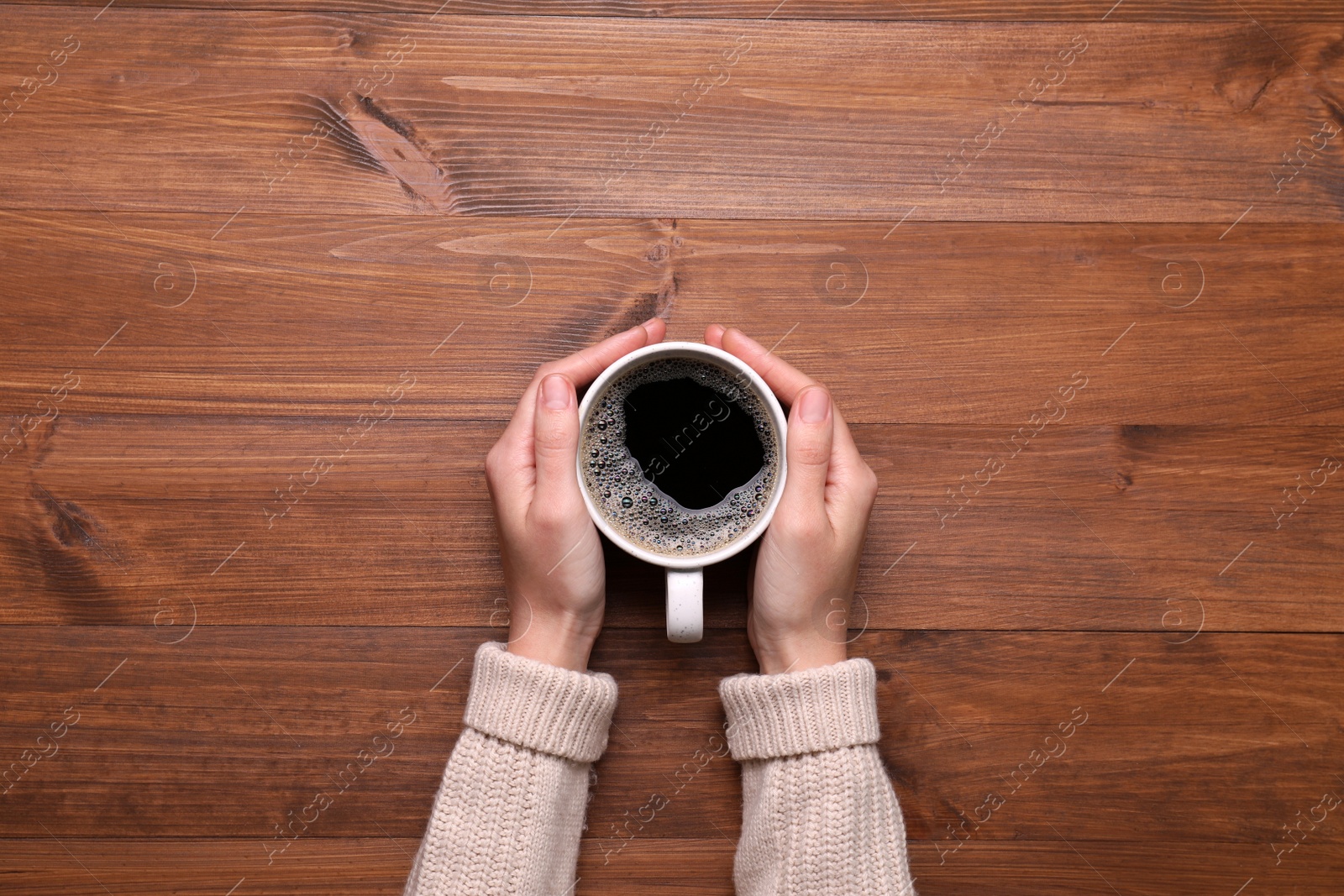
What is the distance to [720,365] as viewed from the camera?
759mm

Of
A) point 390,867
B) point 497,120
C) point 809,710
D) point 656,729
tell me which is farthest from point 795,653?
point 497,120

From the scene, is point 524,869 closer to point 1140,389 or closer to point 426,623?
point 426,623

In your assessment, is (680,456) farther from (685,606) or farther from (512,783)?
(512,783)

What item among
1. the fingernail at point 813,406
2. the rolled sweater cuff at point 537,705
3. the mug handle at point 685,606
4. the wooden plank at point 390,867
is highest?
the fingernail at point 813,406

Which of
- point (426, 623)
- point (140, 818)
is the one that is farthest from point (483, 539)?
point (140, 818)

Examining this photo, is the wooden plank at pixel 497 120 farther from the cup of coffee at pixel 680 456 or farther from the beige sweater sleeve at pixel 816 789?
the beige sweater sleeve at pixel 816 789

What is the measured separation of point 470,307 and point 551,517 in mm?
275

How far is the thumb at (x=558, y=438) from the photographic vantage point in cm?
76

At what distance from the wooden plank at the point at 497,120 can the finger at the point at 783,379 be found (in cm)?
16

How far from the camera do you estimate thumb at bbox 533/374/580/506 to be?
0.76 metres

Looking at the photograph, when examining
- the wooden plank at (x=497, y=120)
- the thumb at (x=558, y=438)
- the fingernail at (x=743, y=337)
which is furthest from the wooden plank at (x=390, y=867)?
the wooden plank at (x=497, y=120)

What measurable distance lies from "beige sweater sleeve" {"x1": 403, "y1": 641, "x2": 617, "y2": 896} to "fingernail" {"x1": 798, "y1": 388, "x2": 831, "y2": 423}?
35 centimetres

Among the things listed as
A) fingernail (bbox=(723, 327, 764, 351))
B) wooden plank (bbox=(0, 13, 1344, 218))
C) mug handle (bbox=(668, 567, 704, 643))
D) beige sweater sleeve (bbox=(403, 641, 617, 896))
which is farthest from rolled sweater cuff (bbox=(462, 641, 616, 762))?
wooden plank (bbox=(0, 13, 1344, 218))

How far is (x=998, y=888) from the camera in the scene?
0.90 m
